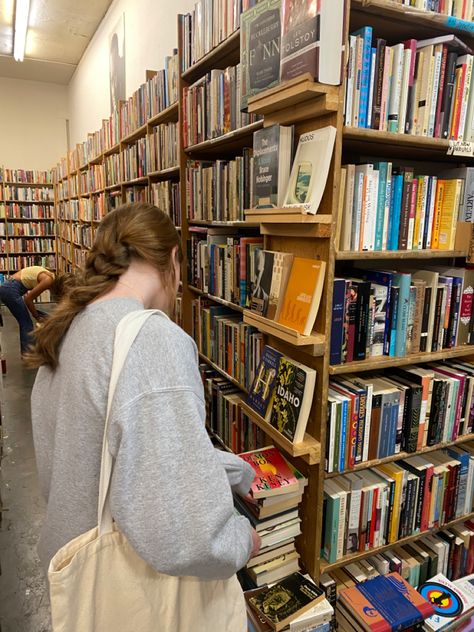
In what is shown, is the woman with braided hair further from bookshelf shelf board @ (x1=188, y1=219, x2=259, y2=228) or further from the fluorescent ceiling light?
the fluorescent ceiling light

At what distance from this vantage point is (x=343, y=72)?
4.02 feet

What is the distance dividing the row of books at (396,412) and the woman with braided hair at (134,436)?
662 mm

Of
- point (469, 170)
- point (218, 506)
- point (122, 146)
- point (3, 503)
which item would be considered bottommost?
point (3, 503)

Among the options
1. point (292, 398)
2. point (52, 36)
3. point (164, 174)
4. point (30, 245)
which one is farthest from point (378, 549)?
point (30, 245)

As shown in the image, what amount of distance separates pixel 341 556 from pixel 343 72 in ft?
5.06

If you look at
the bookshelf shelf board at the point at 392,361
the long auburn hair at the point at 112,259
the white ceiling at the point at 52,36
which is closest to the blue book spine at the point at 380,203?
the bookshelf shelf board at the point at 392,361

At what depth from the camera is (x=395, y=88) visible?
1.37m

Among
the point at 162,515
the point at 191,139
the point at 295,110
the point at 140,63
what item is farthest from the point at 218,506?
the point at 140,63

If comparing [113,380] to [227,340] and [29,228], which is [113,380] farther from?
[29,228]

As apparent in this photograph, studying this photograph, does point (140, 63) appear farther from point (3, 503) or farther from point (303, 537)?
point (303, 537)

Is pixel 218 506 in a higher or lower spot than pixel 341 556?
higher

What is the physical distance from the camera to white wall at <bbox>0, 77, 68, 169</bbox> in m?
8.28

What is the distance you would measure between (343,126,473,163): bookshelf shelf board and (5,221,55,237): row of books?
27.4 ft

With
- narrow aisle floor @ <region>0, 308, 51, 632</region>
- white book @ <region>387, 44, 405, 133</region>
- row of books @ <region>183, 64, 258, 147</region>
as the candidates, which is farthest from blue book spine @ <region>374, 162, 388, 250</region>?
narrow aisle floor @ <region>0, 308, 51, 632</region>
